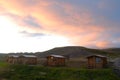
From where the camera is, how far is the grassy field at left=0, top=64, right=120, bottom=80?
80438 millimetres

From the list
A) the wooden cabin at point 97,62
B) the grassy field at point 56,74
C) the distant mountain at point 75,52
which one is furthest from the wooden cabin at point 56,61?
the distant mountain at point 75,52

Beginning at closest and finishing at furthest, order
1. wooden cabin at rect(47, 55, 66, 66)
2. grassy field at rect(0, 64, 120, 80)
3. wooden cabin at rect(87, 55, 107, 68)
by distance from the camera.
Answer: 1. grassy field at rect(0, 64, 120, 80)
2. wooden cabin at rect(87, 55, 107, 68)
3. wooden cabin at rect(47, 55, 66, 66)

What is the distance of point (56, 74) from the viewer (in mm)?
84812

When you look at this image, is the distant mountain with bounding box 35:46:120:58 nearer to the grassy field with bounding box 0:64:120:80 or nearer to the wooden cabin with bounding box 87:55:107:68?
the wooden cabin with bounding box 87:55:107:68

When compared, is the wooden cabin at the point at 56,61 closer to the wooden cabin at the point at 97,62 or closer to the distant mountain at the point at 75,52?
the wooden cabin at the point at 97,62

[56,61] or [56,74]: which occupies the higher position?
[56,61]

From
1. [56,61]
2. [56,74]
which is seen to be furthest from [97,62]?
[56,74]

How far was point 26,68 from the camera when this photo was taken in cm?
9244

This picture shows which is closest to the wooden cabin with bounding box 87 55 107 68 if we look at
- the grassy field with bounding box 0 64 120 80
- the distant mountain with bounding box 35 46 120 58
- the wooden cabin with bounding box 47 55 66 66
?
the grassy field with bounding box 0 64 120 80

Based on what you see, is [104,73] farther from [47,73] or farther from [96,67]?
[47,73]

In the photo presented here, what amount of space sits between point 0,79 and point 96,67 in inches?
1307

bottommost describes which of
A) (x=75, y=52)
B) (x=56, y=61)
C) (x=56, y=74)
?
(x=56, y=74)

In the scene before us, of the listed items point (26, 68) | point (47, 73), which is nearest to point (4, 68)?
point (26, 68)

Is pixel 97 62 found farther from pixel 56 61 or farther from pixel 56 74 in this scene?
pixel 56 74
